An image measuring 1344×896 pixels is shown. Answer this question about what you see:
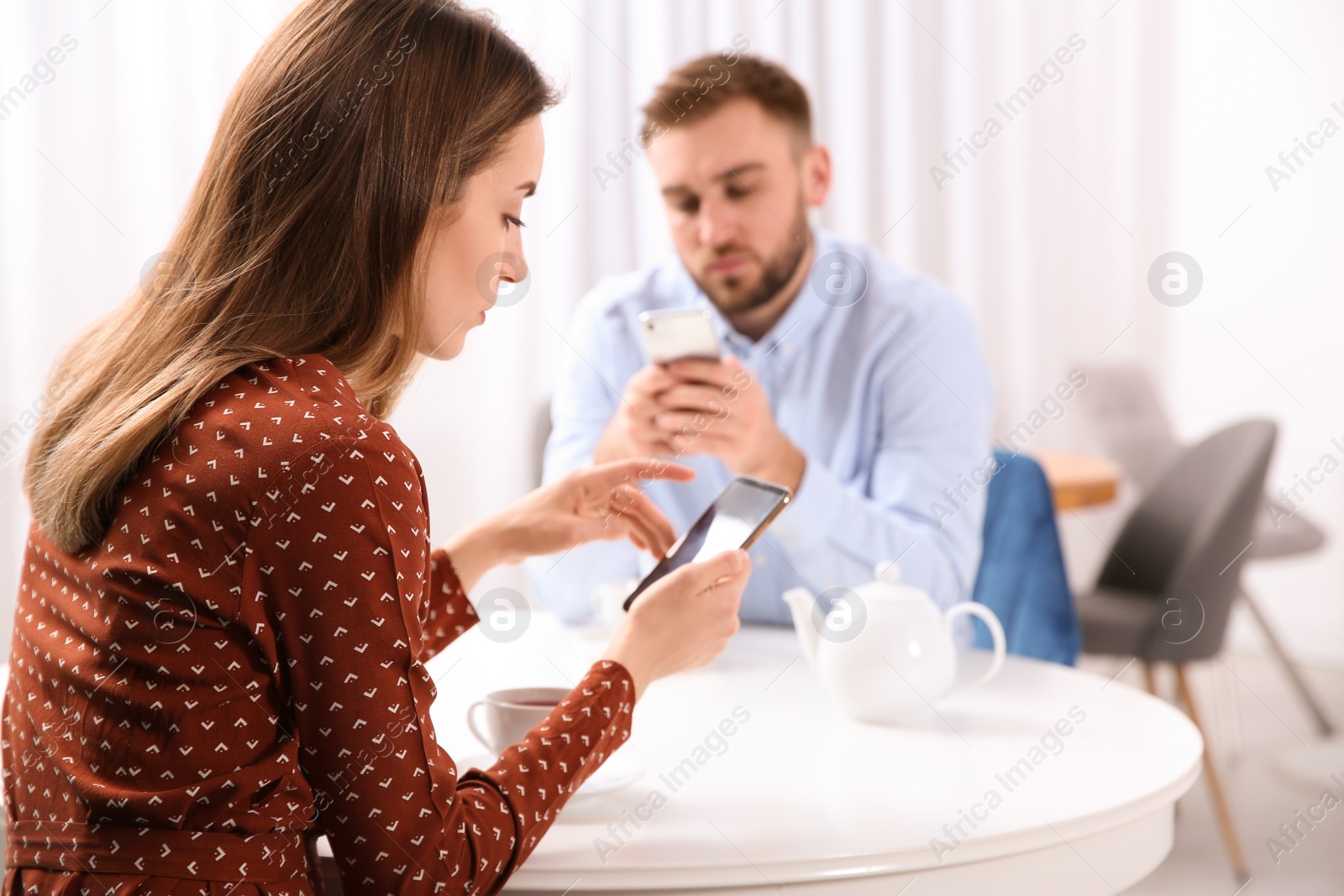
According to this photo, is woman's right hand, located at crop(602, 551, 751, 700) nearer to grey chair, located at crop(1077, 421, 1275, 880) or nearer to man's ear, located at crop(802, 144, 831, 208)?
man's ear, located at crop(802, 144, 831, 208)

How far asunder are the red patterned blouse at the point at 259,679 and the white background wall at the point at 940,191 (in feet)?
5.33

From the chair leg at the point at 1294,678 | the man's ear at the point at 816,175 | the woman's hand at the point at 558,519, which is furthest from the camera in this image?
the chair leg at the point at 1294,678

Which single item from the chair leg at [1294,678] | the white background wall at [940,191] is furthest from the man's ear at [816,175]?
the chair leg at [1294,678]

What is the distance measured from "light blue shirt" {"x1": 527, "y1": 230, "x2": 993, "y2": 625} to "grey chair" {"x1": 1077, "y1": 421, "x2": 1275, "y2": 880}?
0.69m

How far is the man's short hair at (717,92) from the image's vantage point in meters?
1.85

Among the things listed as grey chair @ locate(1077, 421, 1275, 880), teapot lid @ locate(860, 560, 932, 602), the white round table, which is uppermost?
teapot lid @ locate(860, 560, 932, 602)

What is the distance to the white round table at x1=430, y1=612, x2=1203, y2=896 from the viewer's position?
773mm

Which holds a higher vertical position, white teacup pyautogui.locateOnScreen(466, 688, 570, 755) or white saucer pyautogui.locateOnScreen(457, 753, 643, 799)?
white teacup pyautogui.locateOnScreen(466, 688, 570, 755)

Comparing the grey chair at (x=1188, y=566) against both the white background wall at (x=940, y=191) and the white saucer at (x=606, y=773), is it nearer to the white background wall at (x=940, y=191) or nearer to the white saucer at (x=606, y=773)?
the white background wall at (x=940, y=191)

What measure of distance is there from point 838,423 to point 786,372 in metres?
0.13

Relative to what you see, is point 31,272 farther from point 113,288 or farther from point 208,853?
point 208,853

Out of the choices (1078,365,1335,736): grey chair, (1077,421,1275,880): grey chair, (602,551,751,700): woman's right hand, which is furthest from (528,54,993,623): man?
(1078,365,1335,736): grey chair

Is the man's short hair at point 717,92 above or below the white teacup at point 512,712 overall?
above

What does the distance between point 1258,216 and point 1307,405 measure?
0.60m
